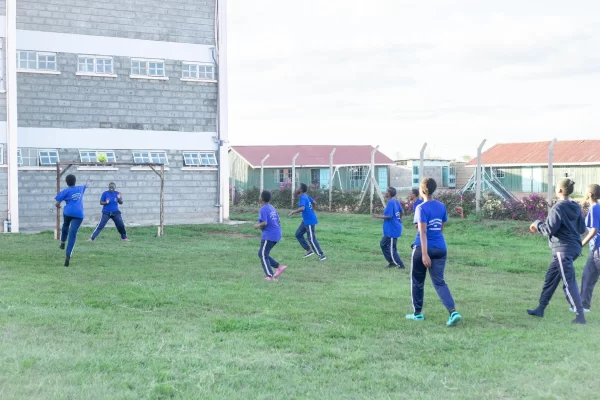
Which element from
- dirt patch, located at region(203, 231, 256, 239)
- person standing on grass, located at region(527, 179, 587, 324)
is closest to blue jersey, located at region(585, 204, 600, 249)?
person standing on grass, located at region(527, 179, 587, 324)

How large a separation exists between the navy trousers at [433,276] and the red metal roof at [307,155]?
139 feet

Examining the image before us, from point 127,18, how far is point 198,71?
2.96m

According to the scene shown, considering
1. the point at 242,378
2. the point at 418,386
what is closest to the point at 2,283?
the point at 242,378

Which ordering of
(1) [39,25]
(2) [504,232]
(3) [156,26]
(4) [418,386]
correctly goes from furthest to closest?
(3) [156,26] → (1) [39,25] → (2) [504,232] → (4) [418,386]

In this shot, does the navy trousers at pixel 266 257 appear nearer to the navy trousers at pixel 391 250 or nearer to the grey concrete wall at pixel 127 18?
the navy trousers at pixel 391 250

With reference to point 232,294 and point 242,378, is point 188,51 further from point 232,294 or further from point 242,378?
point 242,378

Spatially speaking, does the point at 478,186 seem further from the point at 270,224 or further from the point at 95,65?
the point at 95,65

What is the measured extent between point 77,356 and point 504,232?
15.9m

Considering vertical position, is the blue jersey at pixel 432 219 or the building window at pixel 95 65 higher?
the building window at pixel 95 65

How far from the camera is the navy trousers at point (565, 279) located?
914 cm

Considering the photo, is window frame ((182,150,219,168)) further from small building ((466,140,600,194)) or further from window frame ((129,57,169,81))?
small building ((466,140,600,194))

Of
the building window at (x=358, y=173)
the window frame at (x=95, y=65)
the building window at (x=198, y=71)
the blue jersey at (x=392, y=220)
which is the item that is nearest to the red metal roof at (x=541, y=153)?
the building window at (x=358, y=173)

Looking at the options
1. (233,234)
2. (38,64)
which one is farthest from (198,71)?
(233,234)

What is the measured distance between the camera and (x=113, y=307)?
9.95m
